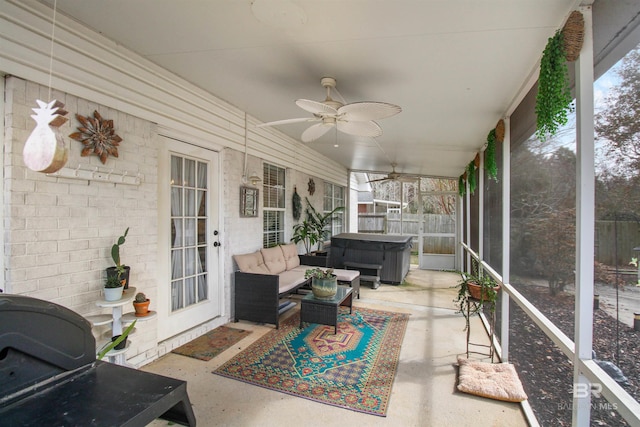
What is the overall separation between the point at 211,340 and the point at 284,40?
3.20 m

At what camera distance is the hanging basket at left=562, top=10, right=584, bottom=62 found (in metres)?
1.51

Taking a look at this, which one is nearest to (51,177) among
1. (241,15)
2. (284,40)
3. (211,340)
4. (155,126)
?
(155,126)

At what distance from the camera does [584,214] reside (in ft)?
4.96

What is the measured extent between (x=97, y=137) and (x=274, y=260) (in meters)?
2.97

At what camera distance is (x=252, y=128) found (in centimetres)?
466

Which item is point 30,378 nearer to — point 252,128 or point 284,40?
point 284,40

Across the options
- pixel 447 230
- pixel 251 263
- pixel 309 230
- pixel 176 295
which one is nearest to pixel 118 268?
pixel 176 295

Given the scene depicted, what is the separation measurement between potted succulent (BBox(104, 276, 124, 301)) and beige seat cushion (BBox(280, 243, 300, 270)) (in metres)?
2.96

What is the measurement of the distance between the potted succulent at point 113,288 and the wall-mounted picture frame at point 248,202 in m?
2.12

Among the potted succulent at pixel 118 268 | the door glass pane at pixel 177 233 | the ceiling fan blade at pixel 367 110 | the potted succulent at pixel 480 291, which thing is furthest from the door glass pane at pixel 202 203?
the potted succulent at pixel 480 291

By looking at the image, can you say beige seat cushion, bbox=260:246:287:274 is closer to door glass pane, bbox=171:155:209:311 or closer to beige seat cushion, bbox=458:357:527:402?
door glass pane, bbox=171:155:209:311

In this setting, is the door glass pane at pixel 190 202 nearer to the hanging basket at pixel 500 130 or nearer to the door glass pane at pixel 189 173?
the door glass pane at pixel 189 173

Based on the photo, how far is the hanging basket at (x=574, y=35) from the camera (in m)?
1.51

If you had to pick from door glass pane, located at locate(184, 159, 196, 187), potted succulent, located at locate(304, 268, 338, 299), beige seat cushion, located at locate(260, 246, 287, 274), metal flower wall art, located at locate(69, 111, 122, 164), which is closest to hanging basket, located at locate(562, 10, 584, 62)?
potted succulent, located at locate(304, 268, 338, 299)
